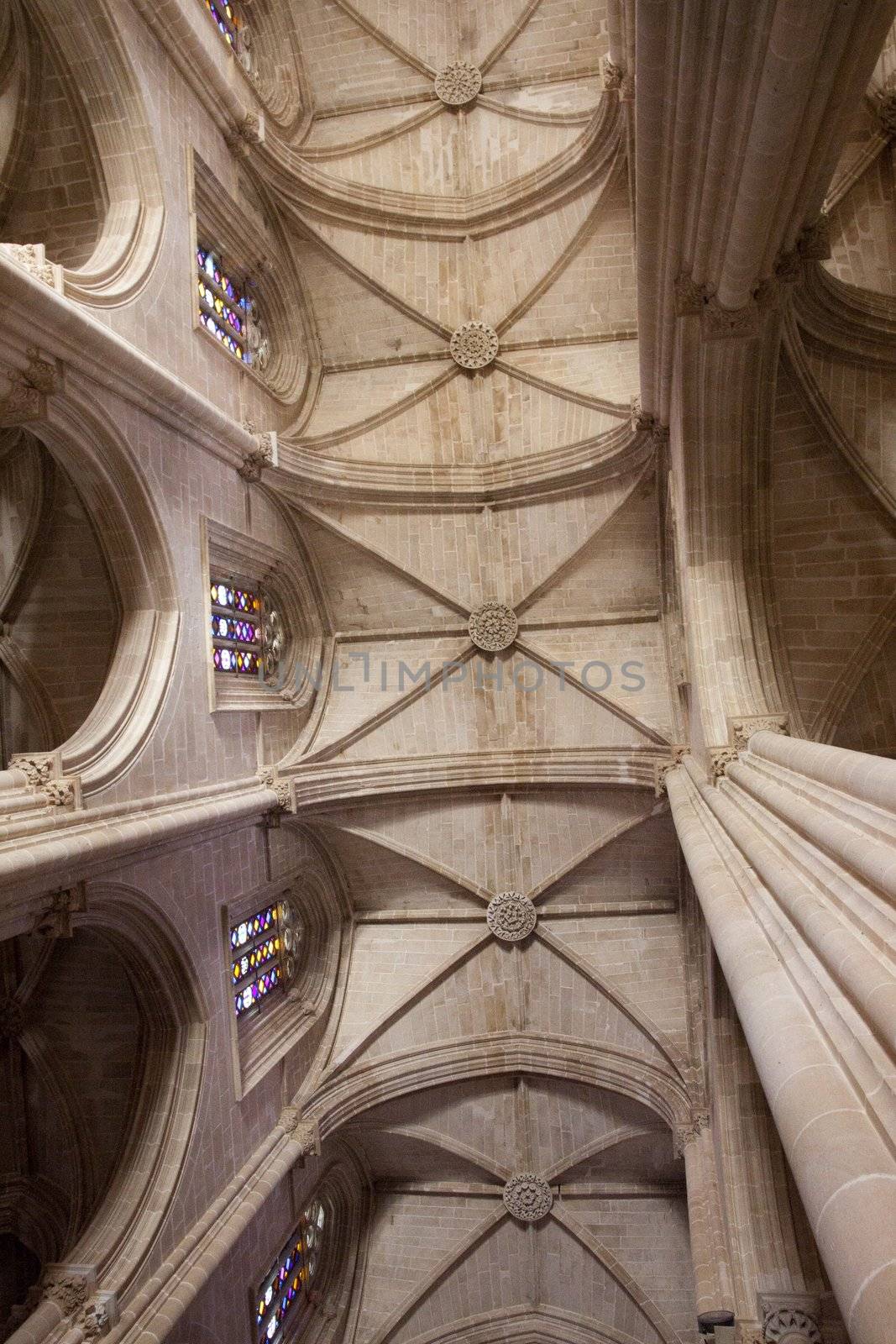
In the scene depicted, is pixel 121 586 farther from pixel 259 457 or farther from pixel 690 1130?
pixel 690 1130

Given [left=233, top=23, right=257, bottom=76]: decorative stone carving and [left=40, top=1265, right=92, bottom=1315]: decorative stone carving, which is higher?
[left=233, top=23, right=257, bottom=76]: decorative stone carving

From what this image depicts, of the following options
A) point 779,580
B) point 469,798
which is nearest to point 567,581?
point 469,798

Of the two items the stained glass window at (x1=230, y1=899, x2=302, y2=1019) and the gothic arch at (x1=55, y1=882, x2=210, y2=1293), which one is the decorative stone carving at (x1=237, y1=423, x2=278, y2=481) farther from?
the stained glass window at (x1=230, y1=899, x2=302, y2=1019)

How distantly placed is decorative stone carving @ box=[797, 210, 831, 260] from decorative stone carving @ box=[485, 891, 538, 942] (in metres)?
9.18

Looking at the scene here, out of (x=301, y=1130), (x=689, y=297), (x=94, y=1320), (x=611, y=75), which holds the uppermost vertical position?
(x=611, y=75)

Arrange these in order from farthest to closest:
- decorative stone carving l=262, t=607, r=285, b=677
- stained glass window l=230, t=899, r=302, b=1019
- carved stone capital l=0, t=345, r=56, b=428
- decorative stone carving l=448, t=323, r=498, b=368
Result: decorative stone carving l=448, t=323, r=498, b=368 < decorative stone carving l=262, t=607, r=285, b=677 < stained glass window l=230, t=899, r=302, b=1019 < carved stone capital l=0, t=345, r=56, b=428

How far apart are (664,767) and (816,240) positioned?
6577 mm

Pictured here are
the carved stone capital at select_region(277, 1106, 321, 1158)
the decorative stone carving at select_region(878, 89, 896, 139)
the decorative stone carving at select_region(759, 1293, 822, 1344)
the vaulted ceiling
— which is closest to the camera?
the decorative stone carving at select_region(759, 1293, 822, 1344)

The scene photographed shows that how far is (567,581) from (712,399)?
5.15 metres

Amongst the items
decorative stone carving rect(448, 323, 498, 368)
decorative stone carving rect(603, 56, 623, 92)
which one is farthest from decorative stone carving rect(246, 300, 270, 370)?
decorative stone carving rect(603, 56, 623, 92)

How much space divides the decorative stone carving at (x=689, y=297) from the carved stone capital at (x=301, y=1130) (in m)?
9.86

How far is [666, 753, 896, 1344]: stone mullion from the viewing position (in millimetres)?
2439

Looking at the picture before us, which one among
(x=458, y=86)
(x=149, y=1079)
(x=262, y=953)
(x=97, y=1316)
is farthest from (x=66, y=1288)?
(x=458, y=86)

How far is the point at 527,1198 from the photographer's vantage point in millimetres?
12922
